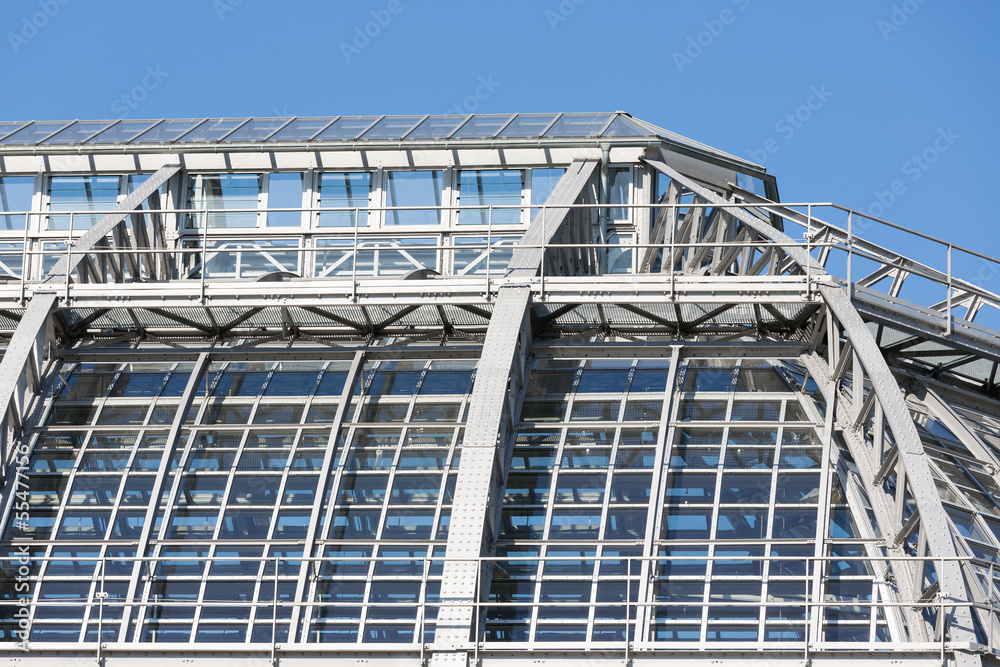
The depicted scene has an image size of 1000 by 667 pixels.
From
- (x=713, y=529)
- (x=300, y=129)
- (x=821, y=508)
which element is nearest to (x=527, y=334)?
(x=713, y=529)

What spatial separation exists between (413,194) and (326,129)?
11.9 ft

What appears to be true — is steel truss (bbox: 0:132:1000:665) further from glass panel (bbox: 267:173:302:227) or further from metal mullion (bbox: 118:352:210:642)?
glass panel (bbox: 267:173:302:227)

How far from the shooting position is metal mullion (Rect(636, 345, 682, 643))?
19.3 metres

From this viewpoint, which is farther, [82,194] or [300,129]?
[300,129]

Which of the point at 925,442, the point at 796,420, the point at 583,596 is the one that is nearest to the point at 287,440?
the point at 583,596

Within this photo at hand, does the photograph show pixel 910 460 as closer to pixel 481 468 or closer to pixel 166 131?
pixel 481 468

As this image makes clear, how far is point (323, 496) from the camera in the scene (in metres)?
21.6

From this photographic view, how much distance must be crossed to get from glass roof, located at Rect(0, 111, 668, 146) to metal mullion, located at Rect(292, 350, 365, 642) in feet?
26.8

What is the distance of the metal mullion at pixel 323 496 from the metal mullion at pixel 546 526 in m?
2.77

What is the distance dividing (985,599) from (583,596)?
6.24 m

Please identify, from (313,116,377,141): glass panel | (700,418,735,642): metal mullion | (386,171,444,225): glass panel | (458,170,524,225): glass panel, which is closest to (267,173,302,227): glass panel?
(313,116,377,141): glass panel

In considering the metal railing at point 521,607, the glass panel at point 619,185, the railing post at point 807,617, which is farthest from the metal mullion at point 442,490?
the glass panel at point 619,185

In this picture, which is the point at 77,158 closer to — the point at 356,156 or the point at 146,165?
the point at 146,165

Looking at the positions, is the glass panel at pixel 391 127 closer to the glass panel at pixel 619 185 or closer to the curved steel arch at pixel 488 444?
the glass panel at pixel 619 185
